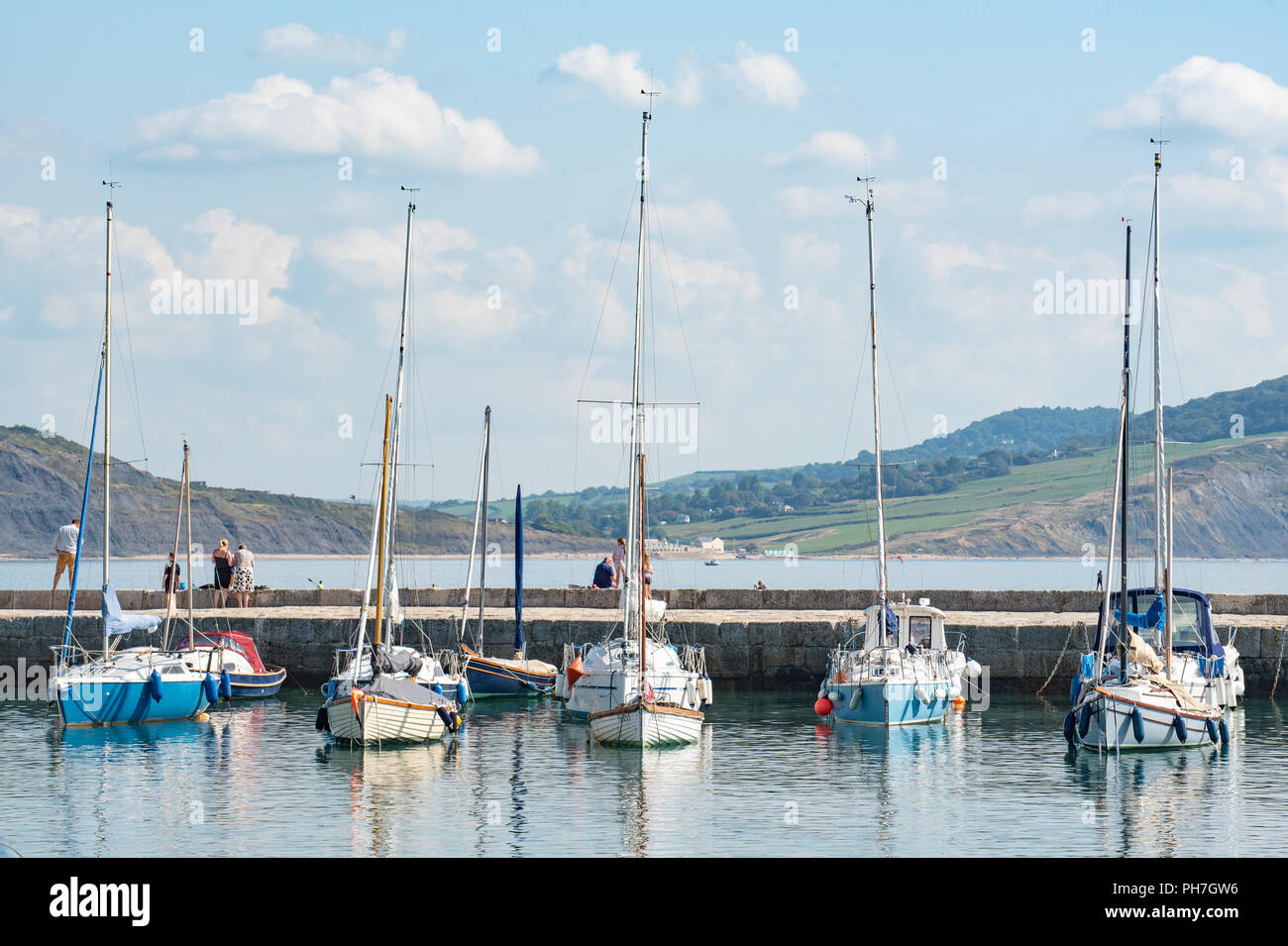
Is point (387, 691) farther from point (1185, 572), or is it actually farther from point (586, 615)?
point (1185, 572)

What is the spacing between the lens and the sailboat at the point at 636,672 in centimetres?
2605

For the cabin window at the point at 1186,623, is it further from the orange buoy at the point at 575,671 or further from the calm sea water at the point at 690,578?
the calm sea water at the point at 690,578

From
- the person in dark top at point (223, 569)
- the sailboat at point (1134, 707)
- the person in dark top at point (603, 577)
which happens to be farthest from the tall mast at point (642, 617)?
the person in dark top at point (223, 569)

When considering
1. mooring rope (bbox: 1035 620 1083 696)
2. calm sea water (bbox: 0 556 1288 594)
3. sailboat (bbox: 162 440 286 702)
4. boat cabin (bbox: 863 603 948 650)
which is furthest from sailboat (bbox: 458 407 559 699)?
calm sea water (bbox: 0 556 1288 594)

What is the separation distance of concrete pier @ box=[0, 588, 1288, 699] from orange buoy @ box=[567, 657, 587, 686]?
3.62m

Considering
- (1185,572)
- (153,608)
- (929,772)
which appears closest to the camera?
(929,772)

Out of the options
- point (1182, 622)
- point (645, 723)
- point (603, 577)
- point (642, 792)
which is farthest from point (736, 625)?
point (642, 792)

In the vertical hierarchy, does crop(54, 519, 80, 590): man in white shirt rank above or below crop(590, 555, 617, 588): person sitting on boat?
above

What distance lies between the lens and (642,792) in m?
22.1

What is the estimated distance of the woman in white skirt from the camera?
3931 cm

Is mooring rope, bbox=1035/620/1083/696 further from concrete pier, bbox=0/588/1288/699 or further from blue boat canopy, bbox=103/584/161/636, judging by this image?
blue boat canopy, bbox=103/584/161/636
